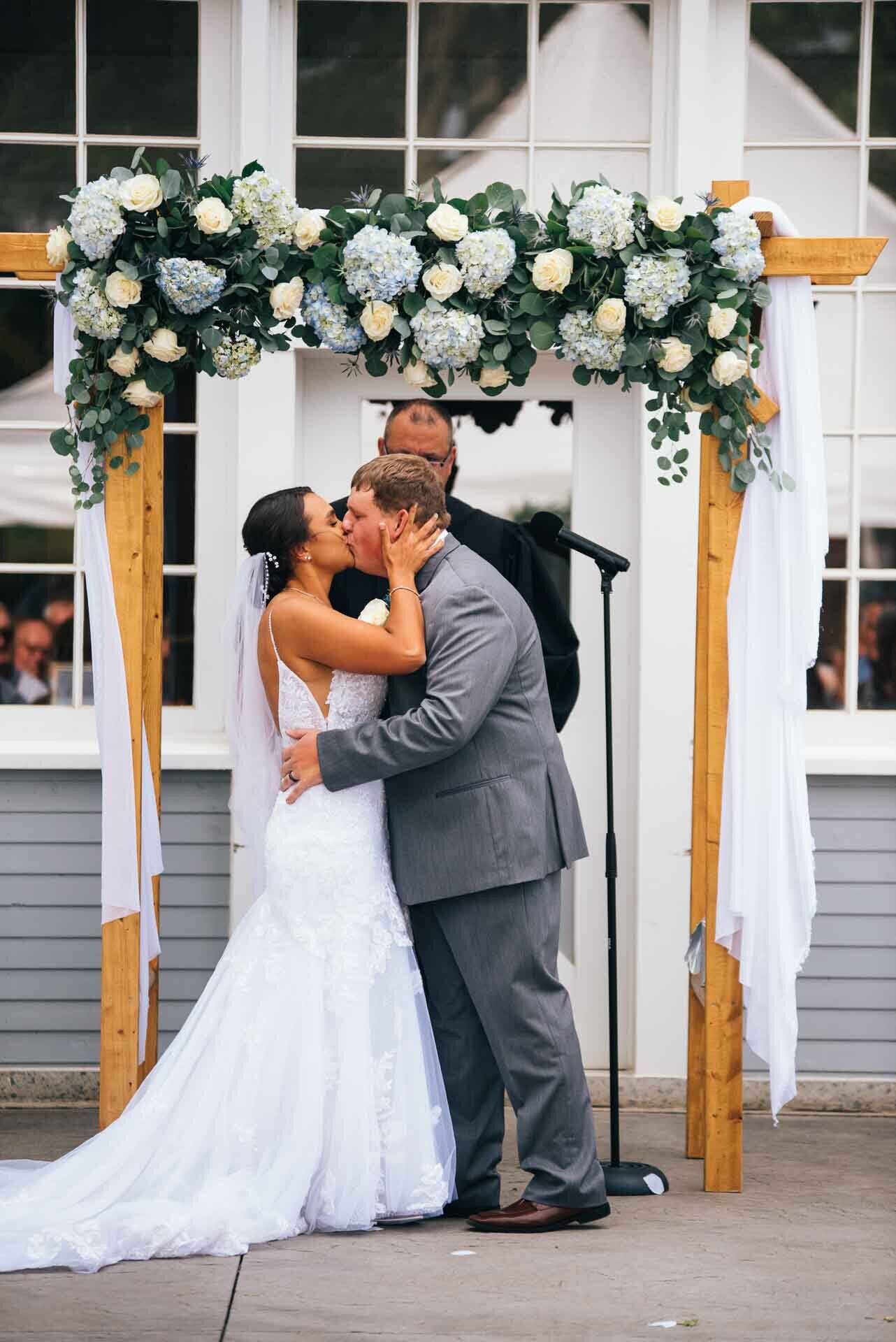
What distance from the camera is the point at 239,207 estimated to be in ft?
12.5

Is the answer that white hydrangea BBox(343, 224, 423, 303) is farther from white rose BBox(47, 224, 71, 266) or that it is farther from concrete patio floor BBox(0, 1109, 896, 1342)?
concrete patio floor BBox(0, 1109, 896, 1342)

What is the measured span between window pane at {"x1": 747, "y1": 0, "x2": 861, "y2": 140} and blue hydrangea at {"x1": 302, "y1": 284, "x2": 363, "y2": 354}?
204 centimetres

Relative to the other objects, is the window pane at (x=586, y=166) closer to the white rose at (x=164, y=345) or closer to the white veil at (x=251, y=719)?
the white rose at (x=164, y=345)

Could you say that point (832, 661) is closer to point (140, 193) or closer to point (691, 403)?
point (691, 403)

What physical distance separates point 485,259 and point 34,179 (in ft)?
7.12

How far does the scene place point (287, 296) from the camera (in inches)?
150

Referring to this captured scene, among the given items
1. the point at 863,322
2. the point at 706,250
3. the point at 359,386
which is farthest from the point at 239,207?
the point at 863,322

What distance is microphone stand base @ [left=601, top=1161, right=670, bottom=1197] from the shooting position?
4.18m

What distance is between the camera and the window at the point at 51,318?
519 centimetres

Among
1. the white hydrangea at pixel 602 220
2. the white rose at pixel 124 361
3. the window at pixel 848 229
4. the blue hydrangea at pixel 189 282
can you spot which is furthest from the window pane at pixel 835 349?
A: the white rose at pixel 124 361

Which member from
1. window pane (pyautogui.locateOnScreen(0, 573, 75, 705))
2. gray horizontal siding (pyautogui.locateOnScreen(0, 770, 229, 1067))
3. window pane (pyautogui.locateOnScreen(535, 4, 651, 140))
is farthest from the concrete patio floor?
window pane (pyautogui.locateOnScreen(535, 4, 651, 140))

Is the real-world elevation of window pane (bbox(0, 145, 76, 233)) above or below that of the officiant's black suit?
above

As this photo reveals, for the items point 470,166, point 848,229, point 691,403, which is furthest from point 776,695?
point 470,166

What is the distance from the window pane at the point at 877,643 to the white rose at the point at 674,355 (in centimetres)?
175
